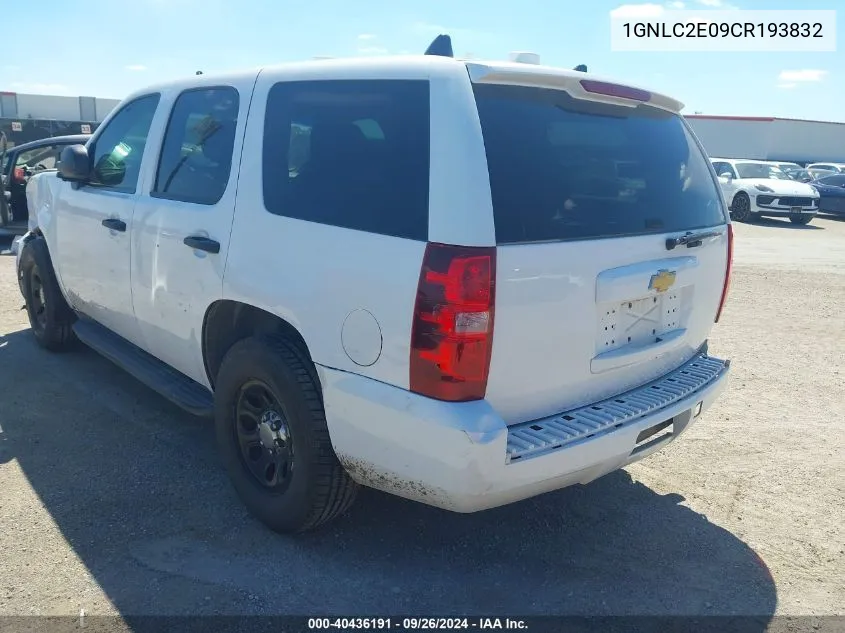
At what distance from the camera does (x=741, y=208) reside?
61.1 ft

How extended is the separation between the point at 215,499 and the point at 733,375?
419cm

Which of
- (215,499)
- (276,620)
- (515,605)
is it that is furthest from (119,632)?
(515,605)

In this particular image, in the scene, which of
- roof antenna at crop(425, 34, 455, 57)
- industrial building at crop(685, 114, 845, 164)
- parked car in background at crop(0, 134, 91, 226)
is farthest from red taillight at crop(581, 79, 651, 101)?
industrial building at crop(685, 114, 845, 164)

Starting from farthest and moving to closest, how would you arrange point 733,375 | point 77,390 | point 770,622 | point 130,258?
point 733,375 → point 77,390 → point 130,258 → point 770,622

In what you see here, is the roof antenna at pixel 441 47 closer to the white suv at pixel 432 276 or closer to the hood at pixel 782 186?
the white suv at pixel 432 276

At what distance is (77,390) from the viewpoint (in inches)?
193

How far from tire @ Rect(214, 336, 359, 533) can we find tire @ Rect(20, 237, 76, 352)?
8.50 feet

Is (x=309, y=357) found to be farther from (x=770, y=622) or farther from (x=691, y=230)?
(x=770, y=622)

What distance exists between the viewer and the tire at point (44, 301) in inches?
206

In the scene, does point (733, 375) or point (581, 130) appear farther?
point (733, 375)

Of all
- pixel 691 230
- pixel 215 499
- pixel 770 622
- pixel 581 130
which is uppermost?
pixel 581 130

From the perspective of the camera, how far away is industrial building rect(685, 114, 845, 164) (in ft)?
112

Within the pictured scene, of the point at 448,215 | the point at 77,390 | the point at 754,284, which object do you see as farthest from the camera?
the point at 754,284

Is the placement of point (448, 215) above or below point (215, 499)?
above
